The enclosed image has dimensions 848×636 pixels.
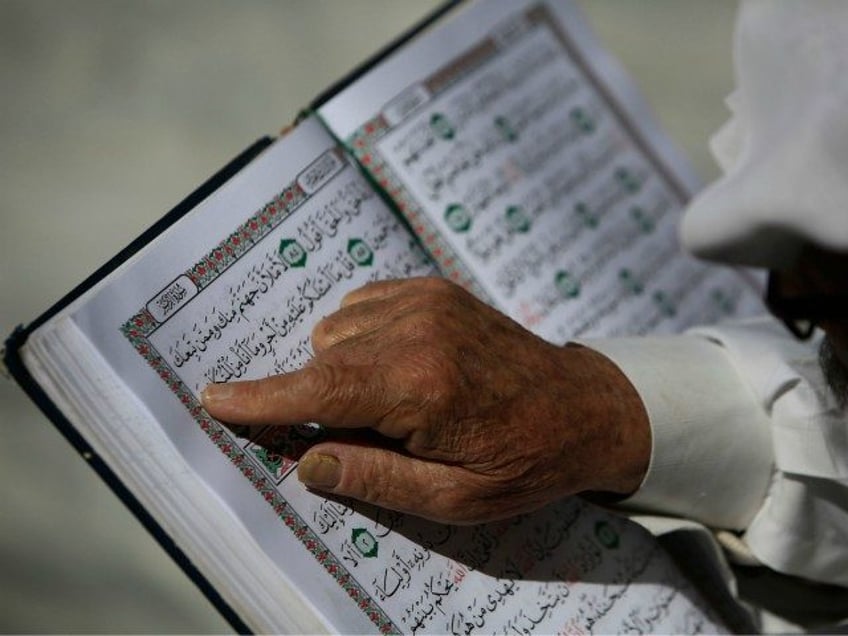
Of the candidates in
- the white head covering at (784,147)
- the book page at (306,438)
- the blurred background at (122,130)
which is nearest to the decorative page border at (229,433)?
the book page at (306,438)

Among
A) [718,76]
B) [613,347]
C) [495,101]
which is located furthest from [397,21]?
[613,347]

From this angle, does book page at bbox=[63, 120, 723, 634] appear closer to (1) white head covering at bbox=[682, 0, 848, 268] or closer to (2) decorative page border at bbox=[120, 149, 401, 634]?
(2) decorative page border at bbox=[120, 149, 401, 634]

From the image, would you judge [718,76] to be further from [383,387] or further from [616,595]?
[383,387]

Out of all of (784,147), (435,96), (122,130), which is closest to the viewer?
(784,147)

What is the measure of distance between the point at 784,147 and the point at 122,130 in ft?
4.25

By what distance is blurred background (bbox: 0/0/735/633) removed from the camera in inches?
51.7

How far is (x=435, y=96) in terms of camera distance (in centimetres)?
103

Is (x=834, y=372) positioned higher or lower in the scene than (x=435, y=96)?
lower

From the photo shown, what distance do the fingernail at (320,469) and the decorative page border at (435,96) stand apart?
0.93ft

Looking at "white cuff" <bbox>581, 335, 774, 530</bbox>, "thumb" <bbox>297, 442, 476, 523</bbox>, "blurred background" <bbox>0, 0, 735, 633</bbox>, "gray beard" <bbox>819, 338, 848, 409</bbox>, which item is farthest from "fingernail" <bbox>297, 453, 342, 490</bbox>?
"blurred background" <bbox>0, 0, 735, 633</bbox>

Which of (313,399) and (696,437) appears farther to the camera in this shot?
(696,437)

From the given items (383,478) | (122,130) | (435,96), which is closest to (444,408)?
(383,478)

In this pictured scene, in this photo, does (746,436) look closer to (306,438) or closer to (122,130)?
(306,438)

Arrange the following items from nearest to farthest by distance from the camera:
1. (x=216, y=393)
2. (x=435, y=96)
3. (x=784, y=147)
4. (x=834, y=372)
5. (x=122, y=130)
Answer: (x=784, y=147), (x=216, y=393), (x=834, y=372), (x=435, y=96), (x=122, y=130)
